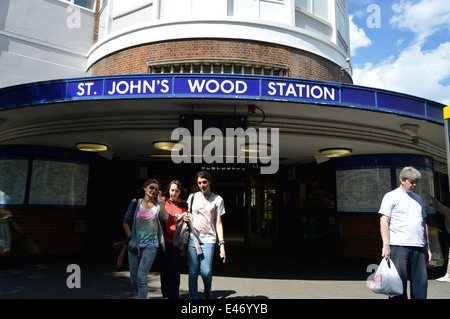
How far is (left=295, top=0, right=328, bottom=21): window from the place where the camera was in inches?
431

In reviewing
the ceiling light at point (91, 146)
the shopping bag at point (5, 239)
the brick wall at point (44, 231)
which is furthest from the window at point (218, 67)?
the shopping bag at point (5, 239)

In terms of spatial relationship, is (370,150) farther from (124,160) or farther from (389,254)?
(124,160)

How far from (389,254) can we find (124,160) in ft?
28.8

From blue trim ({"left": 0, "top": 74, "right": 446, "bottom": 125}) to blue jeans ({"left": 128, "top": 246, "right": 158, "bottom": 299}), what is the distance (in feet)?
8.14

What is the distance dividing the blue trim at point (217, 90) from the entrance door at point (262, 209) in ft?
18.8

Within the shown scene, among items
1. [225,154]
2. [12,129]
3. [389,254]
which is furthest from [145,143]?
[389,254]

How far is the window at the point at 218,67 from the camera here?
961 centimetres

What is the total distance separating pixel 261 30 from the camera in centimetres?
987

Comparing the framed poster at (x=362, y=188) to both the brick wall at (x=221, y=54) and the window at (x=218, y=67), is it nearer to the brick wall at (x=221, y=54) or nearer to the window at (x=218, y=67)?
the brick wall at (x=221, y=54)

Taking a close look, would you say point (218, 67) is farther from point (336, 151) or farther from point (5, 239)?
point (5, 239)

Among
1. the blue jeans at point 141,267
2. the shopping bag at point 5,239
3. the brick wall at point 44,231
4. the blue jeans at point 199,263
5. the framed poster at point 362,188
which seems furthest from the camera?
the framed poster at point 362,188

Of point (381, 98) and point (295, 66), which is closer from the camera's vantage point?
point (381, 98)

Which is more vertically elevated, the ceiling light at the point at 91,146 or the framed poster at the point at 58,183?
the ceiling light at the point at 91,146

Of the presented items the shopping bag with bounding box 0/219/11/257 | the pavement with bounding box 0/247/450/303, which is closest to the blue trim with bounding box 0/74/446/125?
the pavement with bounding box 0/247/450/303
